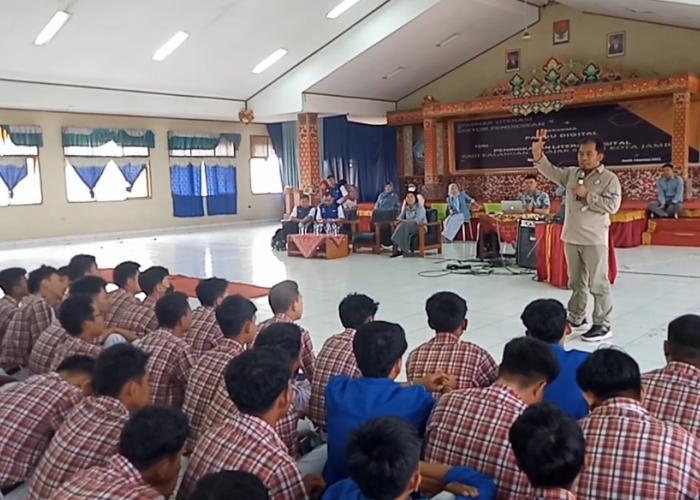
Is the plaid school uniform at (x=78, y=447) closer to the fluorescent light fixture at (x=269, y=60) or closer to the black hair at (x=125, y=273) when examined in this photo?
the black hair at (x=125, y=273)

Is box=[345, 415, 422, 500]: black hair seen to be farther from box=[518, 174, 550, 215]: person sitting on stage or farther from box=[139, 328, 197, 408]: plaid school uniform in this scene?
box=[518, 174, 550, 215]: person sitting on stage

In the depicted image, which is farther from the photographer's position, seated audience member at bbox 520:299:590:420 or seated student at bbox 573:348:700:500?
seated audience member at bbox 520:299:590:420

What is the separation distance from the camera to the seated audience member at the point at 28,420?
7.38ft

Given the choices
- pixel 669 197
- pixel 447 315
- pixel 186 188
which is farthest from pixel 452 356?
pixel 186 188

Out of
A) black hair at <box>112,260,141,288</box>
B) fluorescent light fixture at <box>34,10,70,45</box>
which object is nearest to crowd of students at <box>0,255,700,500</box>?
black hair at <box>112,260,141,288</box>

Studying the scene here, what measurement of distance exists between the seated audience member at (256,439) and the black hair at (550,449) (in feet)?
2.09

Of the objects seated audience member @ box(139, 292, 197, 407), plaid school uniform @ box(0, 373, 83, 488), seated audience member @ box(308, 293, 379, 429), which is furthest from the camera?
seated audience member @ box(139, 292, 197, 407)

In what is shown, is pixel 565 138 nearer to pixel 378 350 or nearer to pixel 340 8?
pixel 340 8

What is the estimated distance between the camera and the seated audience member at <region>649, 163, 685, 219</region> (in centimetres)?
1009

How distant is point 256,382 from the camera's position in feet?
6.17

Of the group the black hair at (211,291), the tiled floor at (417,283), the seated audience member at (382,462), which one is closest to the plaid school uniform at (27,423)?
the seated audience member at (382,462)

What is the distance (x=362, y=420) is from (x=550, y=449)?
2.25ft

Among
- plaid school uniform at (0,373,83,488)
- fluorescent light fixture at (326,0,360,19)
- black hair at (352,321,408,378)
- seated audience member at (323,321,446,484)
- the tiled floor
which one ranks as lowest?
the tiled floor

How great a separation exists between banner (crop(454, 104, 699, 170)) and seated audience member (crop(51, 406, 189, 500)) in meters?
11.4
